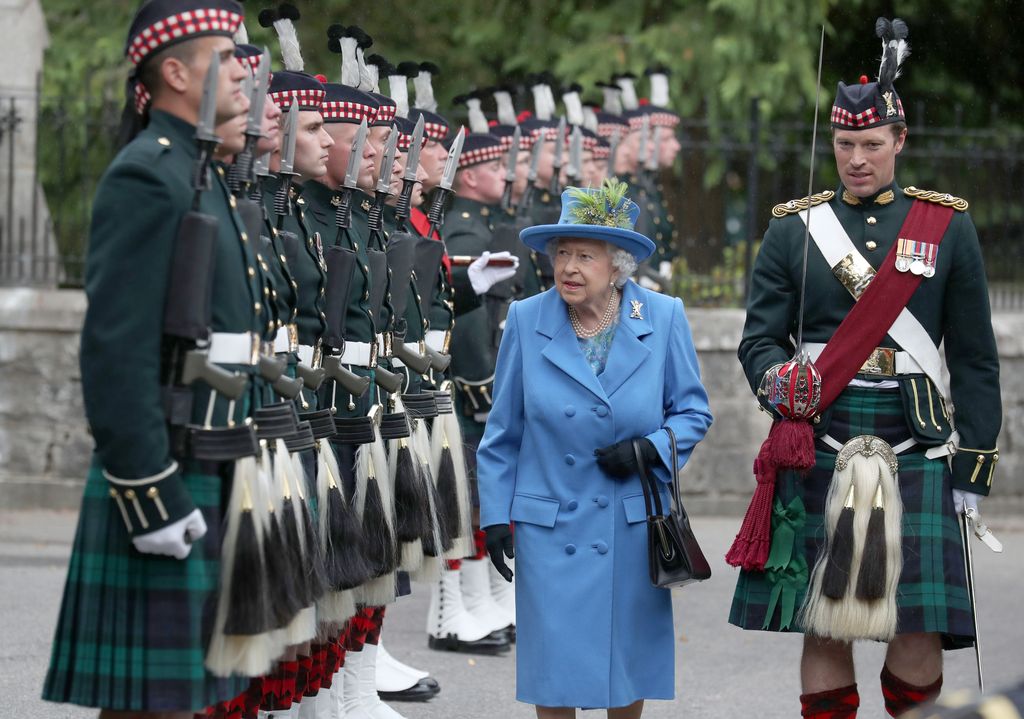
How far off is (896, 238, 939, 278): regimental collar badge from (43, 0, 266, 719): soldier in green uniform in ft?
7.40

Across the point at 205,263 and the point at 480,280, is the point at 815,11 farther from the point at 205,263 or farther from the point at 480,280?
the point at 205,263

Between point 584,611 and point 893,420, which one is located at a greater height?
point 893,420

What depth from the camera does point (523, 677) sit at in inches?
195

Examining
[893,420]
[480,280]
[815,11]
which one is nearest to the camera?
[893,420]

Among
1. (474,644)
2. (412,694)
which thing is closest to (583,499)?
(412,694)

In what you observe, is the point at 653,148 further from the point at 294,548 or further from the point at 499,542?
the point at 294,548

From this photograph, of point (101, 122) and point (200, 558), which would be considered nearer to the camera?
point (200, 558)

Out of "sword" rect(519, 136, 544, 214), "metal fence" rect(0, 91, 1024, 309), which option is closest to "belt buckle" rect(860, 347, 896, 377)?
"sword" rect(519, 136, 544, 214)

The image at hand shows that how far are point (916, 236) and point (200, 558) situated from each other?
2.56 metres

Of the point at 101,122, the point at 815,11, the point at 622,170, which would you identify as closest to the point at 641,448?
the point at 622,170

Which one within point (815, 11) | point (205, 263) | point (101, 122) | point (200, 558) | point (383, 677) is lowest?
point (383, 677)

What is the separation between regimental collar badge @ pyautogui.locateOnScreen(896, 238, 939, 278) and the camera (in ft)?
17.9

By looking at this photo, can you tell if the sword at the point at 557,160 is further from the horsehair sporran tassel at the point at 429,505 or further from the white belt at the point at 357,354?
the white belt at the point at 357,354

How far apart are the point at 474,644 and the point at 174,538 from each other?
387cm
